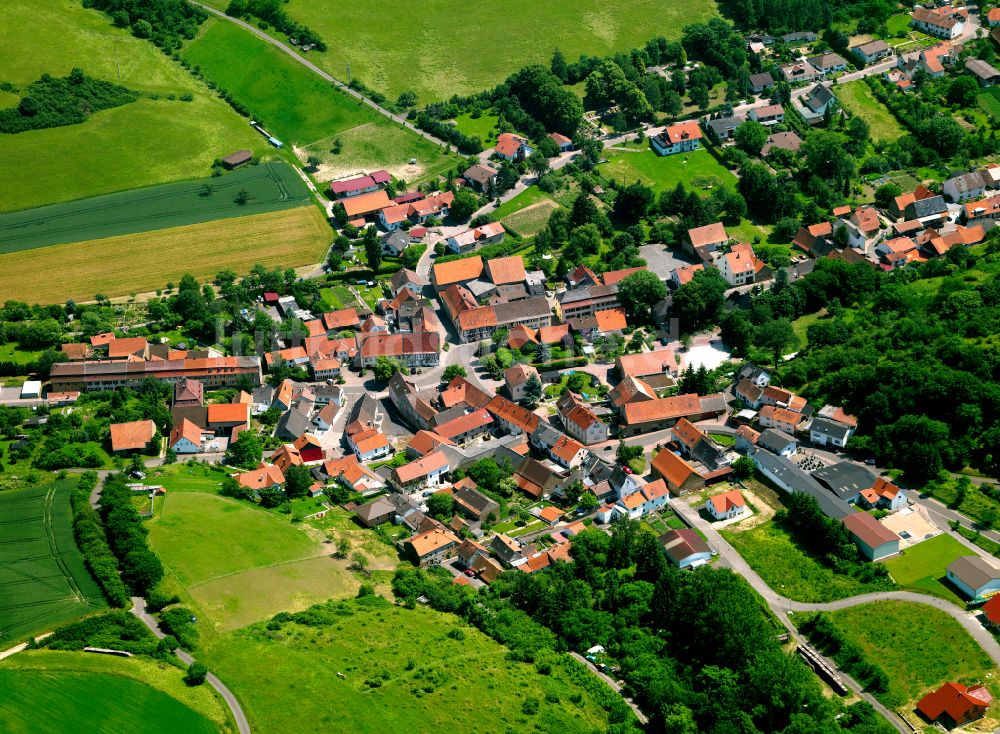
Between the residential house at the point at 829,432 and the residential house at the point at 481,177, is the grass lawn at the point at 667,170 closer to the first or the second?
the residential house at the point at 481,177

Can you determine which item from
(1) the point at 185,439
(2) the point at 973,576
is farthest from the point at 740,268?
(1) the point at 185,439

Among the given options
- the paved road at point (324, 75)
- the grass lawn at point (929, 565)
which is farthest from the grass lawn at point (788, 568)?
the paved road at point (324, 75)

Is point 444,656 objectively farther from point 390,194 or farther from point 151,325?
point 390,194

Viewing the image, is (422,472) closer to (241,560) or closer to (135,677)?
(241,560)

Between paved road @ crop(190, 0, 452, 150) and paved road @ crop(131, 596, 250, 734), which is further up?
paved road @ crop(190, 0, 452, 150)

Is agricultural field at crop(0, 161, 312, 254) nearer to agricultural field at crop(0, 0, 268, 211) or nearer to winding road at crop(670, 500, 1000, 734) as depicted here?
agricultural field at crop(0, 0, 268, 211)

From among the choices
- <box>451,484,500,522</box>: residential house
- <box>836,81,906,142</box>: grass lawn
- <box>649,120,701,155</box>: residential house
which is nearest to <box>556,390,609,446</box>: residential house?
<box>451,484,500,522</box>: residential house
